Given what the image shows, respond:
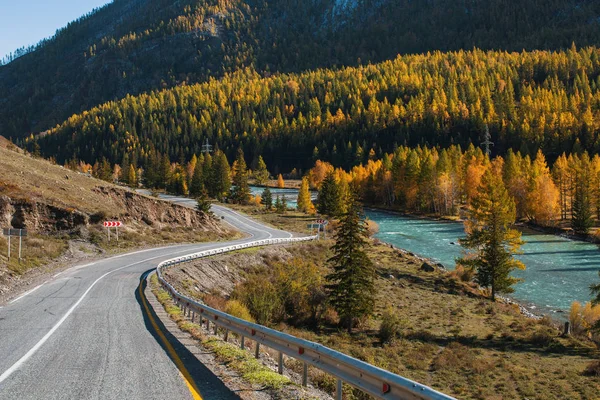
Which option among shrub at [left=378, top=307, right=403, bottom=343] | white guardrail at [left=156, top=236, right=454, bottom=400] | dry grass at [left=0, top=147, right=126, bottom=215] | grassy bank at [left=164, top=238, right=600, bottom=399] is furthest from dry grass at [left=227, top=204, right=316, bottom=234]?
white guardrail at [left=156, top=236, right=454, bottom=400]

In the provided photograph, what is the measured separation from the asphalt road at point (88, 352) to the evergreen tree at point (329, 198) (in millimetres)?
64737

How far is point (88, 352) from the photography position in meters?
9.95

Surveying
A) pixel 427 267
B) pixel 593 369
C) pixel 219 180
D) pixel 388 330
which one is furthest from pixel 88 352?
pixel 219 180

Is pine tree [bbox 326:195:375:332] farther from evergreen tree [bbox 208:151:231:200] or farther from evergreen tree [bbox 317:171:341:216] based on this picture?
evergreen tree [bbox 208:151:231:200]

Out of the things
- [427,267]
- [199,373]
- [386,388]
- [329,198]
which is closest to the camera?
[386,388]

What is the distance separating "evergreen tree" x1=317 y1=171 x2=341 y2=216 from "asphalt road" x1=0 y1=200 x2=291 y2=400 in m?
64.7

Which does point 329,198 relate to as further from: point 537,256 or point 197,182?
point 537,256

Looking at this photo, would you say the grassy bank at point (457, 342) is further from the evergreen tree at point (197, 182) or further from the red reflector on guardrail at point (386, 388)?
the evergreen tree at point (197, 182)

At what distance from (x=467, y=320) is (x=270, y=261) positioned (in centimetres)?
1829

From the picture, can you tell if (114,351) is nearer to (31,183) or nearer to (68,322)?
(68,322)

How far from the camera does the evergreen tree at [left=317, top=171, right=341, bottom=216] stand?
83500 mm

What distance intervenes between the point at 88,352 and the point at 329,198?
249 feet

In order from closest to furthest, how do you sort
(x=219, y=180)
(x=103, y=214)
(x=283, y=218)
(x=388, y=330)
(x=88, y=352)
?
(x=88, y=352)
(x=388, y=330)
(x=103, y=214)
(x=283, y=218)
(x=219, y=180)

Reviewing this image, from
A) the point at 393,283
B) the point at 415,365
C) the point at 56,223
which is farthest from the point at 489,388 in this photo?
the point at 56,223
